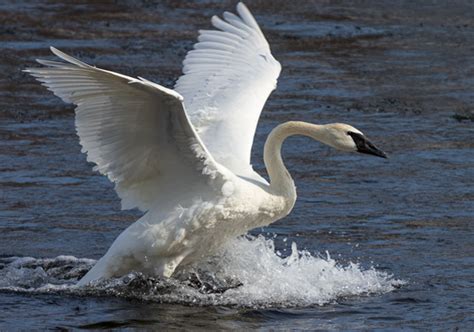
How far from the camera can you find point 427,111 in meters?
13.6

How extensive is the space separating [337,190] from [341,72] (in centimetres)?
464

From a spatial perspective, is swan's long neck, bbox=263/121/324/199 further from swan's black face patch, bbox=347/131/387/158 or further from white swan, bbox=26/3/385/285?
swan's black face patch, bbox=347/131/387/158

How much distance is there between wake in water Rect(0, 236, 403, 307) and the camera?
27.6 feet

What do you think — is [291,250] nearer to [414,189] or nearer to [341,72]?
[414,189]

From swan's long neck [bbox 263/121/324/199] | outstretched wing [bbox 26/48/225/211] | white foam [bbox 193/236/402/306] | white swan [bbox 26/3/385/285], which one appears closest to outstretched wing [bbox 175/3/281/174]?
white swan [bbox 26/3/385/285]

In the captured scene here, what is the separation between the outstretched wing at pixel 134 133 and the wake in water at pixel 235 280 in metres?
0.58

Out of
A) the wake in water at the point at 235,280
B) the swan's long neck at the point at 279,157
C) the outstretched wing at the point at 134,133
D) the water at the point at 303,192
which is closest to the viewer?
the outstretched wing at the point at 134,133

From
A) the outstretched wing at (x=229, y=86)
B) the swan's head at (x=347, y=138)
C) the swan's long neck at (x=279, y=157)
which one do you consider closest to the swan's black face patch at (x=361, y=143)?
the swan's head at (x=347, y=138)

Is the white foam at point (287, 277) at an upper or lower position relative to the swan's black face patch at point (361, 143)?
lower

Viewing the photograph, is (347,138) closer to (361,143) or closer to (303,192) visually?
(361,143)

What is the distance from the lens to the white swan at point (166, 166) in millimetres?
7707

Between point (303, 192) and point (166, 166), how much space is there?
279cm

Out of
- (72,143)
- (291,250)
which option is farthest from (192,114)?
(72,143)

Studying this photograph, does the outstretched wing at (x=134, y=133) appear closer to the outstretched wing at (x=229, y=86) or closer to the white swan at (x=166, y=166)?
the white swan at (x=166, y=166)
